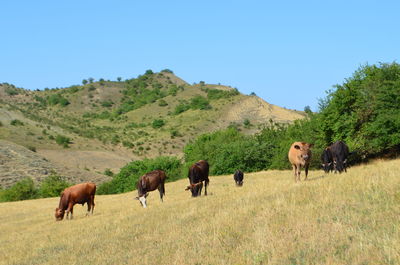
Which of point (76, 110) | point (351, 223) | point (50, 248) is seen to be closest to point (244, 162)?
point (50, 248)

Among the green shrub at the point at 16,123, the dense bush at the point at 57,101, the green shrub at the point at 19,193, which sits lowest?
the green shrub at the point at 19,193

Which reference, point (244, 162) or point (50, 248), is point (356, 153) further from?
point (50, 248)

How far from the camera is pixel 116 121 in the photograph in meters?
160

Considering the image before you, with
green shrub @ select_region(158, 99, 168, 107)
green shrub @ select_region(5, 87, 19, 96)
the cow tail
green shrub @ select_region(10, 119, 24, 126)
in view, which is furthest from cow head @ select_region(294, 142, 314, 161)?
green shrub @ select_region(5, 87, 19, 96)

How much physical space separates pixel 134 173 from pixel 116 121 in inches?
3522

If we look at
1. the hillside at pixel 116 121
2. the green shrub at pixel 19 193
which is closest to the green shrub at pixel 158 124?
the hillside at pixel 116 121

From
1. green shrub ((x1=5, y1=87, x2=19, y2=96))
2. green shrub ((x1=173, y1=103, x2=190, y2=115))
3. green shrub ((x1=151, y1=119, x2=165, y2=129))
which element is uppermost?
green shrub ((x1=5, y1=87, x2=19, y2=96))

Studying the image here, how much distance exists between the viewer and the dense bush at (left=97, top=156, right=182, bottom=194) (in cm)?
7025

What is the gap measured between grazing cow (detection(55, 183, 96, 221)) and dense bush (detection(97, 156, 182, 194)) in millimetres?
42870

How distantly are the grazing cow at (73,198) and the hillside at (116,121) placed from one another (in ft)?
178

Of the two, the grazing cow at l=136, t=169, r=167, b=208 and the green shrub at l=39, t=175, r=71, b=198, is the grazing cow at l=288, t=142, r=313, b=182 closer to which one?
the grazing cow at l=136, t=169, r=167, b=208

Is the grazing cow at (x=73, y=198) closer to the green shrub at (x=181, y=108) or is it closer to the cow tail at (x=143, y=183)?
the cow tail at (x=143, y=183)

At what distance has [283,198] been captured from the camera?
12.5 metres

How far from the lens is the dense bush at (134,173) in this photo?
70250 millimetres
